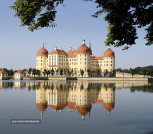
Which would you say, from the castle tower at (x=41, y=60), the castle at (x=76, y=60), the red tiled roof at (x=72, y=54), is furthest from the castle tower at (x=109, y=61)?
the castle tower at (x=41, y=60)

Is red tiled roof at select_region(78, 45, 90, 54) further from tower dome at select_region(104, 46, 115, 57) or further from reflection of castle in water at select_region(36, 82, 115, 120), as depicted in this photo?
reflection of castle in water at select_region(36, 82, 115, 120)

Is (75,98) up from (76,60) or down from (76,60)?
down

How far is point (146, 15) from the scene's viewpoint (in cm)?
1059

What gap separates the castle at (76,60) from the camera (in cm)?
11512

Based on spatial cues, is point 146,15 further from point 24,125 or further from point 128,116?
point 24,125

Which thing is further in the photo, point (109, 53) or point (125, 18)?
point (109, 53)

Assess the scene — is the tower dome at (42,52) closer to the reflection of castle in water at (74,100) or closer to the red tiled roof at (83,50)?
the red tiled roof at (83,50)

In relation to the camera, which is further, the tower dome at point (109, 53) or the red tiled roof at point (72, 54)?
the red tiled roof at point (72, 54)

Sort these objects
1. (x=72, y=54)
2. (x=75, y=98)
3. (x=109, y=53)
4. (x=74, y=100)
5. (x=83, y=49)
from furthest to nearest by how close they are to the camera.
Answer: (x=72, y=54)
(x=109, y=53)
(x=83, y=49)
(x=75, y=98)
(x=74, y=100)

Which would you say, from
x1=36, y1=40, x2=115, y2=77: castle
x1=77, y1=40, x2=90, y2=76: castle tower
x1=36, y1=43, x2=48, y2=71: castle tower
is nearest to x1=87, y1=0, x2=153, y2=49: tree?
x1=36, y1=40, x2=115, y2=77: castle

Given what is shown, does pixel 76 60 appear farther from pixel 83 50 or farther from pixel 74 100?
pixel 74 100

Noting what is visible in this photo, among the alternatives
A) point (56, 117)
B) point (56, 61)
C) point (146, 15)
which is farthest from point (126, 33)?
point (56, 61)

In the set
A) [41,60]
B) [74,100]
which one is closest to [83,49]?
[41,60]

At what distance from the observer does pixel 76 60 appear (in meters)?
120
